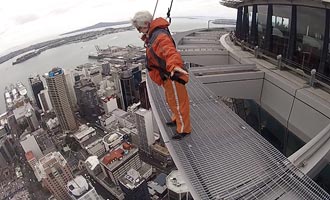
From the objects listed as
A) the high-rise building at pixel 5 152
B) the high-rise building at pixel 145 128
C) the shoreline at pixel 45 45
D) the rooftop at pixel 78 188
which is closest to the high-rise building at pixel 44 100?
the high-rise building at pixel 5 152

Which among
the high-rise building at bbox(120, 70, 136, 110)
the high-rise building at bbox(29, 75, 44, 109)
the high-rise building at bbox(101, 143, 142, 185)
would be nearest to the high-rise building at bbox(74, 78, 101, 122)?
the high-rise building at bbox(120, 70, 136, 110)

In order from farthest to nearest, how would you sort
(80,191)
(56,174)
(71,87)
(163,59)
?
1. (71,87)
2. (56,174)
3. (80,191)
4. (163,59)

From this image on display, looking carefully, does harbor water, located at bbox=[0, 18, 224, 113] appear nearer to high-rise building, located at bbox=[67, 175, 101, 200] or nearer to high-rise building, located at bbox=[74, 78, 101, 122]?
high-rise building, located at bbox=[74, 78, 101, 122]

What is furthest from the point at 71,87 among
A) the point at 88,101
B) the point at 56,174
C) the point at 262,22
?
the point at 262,22

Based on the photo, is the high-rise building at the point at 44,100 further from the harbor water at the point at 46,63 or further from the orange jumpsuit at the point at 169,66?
the orange jumpsuit at the point at 169,66

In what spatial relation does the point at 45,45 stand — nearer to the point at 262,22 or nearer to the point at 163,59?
the point at 262,22
